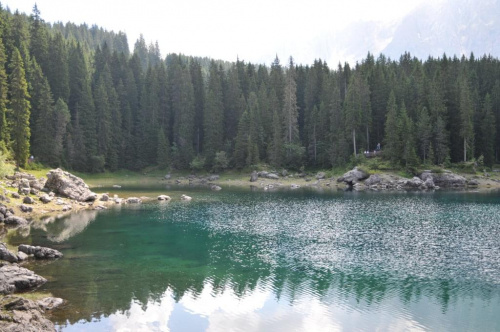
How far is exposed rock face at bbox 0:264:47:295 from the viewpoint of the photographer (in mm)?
23641

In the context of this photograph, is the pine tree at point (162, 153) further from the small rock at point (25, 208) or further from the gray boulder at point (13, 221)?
the gray boulder at point (13, 221)

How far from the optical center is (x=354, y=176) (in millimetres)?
93250

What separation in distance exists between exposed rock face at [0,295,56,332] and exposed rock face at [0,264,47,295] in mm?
2300

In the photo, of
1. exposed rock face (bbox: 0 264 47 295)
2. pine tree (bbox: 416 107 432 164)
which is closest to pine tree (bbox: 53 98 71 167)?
exposed rock face (bbox: 0 264 47 295)

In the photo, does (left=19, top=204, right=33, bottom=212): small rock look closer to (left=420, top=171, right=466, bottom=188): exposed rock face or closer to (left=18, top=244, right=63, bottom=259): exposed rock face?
(left=18, top=244, right=63, bottom=259): exposed rock face

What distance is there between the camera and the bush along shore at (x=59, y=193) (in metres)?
20.5

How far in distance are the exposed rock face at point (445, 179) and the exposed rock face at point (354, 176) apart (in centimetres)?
1260

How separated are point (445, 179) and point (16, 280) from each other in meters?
86.4

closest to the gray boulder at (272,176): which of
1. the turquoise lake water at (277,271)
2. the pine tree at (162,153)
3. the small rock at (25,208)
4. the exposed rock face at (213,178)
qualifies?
the exposed rock face at (213,178)

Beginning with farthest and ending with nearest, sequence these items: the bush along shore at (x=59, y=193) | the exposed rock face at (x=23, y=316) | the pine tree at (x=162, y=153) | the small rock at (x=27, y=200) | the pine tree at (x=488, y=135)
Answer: the pine tree at (x=162, y=153) → the pine tree at (x=488, y=135) → the small rock at (x=27, y=200) → the bush along shore at (x=59, y=193) → the exposed rock face at (x=23, y=316)

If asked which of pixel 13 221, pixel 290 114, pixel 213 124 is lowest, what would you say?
pixel 13 221

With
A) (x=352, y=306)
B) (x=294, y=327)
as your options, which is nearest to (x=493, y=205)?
(x=352, y=306)

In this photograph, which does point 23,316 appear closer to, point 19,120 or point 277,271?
point 277,271

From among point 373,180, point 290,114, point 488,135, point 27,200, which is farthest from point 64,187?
point 488,135
